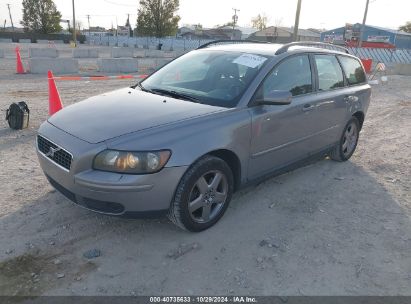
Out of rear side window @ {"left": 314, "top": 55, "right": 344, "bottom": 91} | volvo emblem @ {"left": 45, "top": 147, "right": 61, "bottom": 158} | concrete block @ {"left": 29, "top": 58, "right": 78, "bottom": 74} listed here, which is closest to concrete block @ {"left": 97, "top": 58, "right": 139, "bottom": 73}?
concrete block @ {"left": 29, "top": 58, "right": 78, "bottom": 74}

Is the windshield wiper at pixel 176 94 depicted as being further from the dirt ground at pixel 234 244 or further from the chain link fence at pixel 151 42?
the chain link fence at pixel 151 42

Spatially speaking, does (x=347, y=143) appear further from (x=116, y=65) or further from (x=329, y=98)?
(x=116, y=65)

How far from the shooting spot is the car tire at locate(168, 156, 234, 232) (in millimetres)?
3215

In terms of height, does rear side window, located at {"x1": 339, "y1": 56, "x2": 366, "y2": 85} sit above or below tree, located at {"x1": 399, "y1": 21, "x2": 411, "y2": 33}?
below

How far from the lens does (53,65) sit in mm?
15961

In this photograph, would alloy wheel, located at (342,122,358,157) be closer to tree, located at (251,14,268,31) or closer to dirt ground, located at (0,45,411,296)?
dirt ground, located at (0,45,411,296)

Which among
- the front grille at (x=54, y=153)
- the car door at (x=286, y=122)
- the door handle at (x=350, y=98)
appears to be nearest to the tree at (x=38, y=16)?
the door handle at (x=350, y=98)

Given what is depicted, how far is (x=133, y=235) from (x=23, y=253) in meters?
0.94

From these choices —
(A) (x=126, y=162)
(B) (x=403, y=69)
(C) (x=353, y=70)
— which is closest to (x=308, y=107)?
(C) (x=353, y=70)

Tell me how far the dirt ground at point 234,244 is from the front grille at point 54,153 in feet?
2.34

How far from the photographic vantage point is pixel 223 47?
4684 mm

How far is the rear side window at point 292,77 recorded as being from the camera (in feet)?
12.9

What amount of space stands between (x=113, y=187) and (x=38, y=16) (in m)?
73.3

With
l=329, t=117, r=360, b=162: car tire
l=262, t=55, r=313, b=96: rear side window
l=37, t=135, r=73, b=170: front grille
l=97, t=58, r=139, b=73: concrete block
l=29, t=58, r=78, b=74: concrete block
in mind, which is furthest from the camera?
l=97, t=58, r=139, b=73: concrete block
